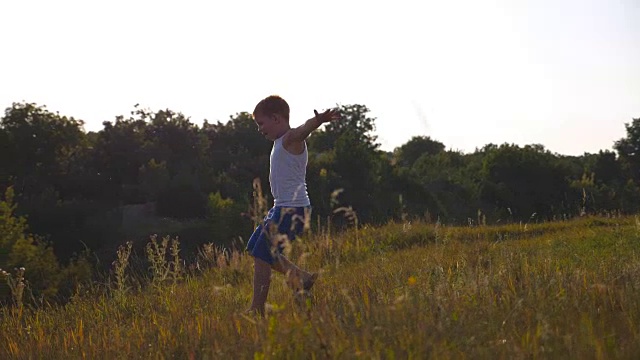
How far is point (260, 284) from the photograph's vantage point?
186 inches

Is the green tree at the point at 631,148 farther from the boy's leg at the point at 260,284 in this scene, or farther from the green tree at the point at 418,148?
the boy's leg at the point at 260,284

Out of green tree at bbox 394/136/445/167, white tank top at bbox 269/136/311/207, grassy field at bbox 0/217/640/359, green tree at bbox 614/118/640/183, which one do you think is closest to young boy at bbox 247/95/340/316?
white tank top at bbox 269/136/311/207

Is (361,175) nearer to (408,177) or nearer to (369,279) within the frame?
(408,177)

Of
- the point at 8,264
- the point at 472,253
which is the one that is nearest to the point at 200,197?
the point at 8,264

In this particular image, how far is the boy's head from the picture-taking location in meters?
4.91

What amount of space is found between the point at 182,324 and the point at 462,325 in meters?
1.89

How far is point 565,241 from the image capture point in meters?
8.66

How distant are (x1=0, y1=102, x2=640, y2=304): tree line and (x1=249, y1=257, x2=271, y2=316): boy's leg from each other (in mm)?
13975

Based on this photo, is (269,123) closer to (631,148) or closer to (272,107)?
(272,107)

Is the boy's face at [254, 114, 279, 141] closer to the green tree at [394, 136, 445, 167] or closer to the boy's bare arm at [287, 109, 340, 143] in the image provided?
the boy's bare arm at [287, 109, 340, 143]

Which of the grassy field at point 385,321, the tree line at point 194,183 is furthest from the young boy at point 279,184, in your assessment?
the tree line at point 194,183

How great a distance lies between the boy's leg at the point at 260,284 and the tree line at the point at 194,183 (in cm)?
1398

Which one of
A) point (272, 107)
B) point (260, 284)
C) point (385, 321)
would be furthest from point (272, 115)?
point (385, 321)

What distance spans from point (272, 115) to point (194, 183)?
977 inches
